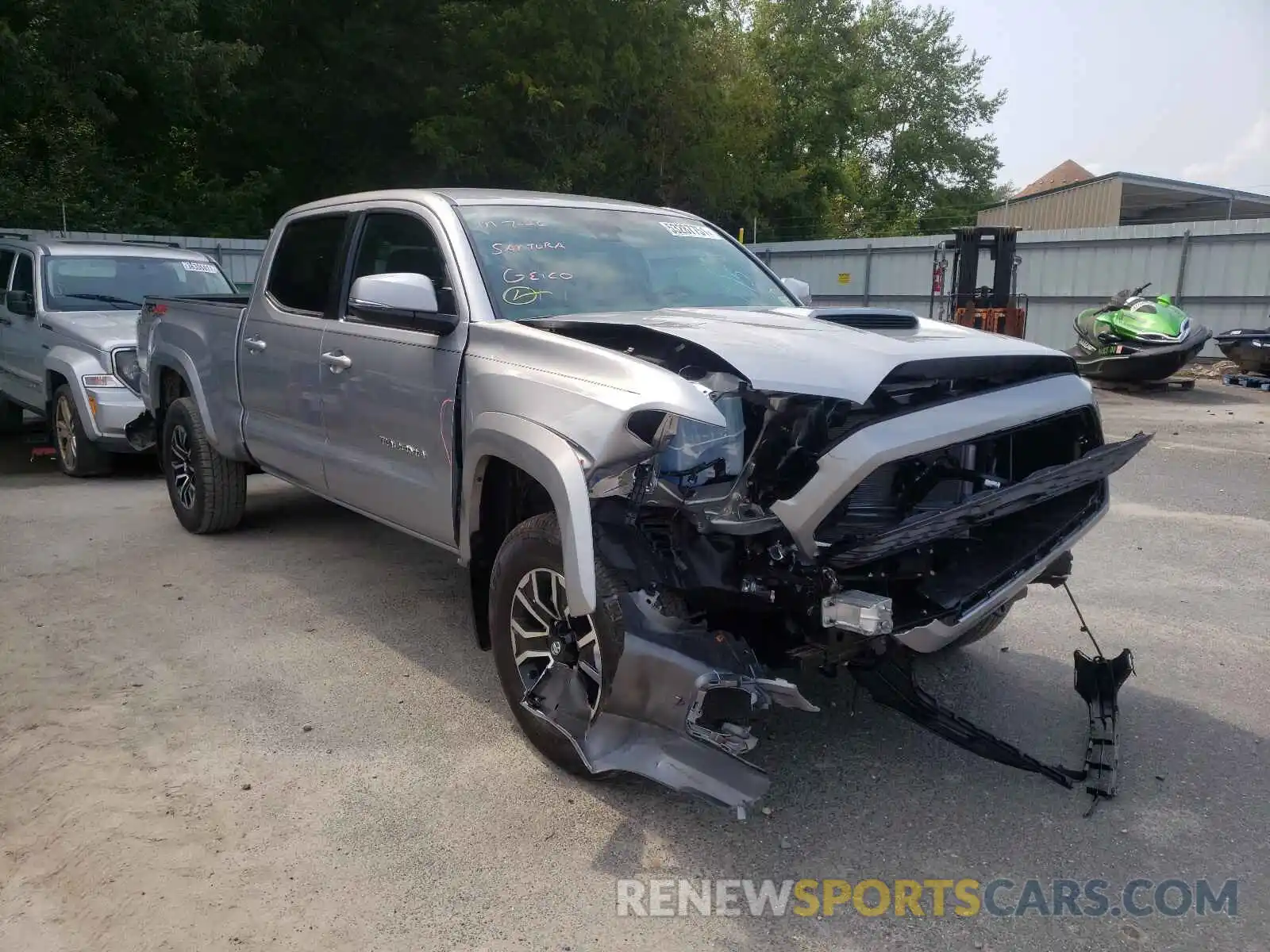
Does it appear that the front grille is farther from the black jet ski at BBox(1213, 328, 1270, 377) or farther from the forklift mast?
the forklift mast

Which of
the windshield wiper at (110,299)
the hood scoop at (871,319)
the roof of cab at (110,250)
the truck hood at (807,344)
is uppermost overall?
the roof of cab at (110,250)

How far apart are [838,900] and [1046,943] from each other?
0.54m

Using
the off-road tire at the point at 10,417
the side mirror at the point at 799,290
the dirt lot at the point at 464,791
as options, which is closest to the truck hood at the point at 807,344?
the side mirror at the point at 799,290

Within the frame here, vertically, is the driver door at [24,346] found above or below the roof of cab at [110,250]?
below

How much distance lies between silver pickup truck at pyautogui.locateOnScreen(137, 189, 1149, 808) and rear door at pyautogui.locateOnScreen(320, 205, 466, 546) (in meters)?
0.02

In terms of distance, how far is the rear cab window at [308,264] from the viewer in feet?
16.5

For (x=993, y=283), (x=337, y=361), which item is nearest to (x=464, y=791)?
(x=337, y=361)

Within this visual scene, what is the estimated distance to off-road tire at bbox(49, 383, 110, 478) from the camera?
8289 mm

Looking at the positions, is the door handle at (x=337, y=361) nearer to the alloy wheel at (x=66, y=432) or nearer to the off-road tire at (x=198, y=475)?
the off-road tire at (x=198, y=475)

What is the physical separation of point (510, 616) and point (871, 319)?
171 cm

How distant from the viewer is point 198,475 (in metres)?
6.33

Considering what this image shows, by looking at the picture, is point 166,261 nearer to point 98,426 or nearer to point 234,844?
point 98,426

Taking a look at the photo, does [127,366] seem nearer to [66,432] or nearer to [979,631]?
[66,432]

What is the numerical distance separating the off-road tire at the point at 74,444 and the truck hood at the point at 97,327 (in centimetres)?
43
